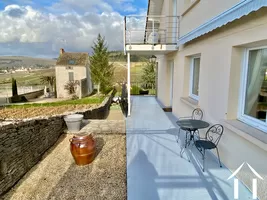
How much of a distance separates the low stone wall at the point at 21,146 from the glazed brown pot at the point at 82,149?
1.51 metres

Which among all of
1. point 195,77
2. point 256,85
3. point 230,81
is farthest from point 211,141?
point 195,77

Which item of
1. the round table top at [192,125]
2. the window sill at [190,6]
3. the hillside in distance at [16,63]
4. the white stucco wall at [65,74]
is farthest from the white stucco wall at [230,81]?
the hillside in distance at [16,63]

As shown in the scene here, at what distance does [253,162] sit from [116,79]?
85.5ft

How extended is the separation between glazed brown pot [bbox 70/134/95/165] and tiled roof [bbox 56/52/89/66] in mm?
27870

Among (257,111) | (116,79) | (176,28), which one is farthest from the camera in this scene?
(116,79)

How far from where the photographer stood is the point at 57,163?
6.34m

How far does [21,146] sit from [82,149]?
1919 mm

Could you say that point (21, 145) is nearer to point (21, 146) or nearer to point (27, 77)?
point (21, 146)

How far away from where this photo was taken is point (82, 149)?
5898 mm

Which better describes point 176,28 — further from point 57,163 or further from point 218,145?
point 57,163

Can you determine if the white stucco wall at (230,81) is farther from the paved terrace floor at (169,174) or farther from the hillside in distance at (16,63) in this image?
the hillside in distance at (16,63)

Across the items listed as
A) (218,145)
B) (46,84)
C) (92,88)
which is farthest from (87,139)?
(46,84)

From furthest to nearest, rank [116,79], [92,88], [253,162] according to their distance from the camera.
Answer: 1. [92,88]
2. [116,79]
3. [253,162]

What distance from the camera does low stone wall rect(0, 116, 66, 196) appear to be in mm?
4891
